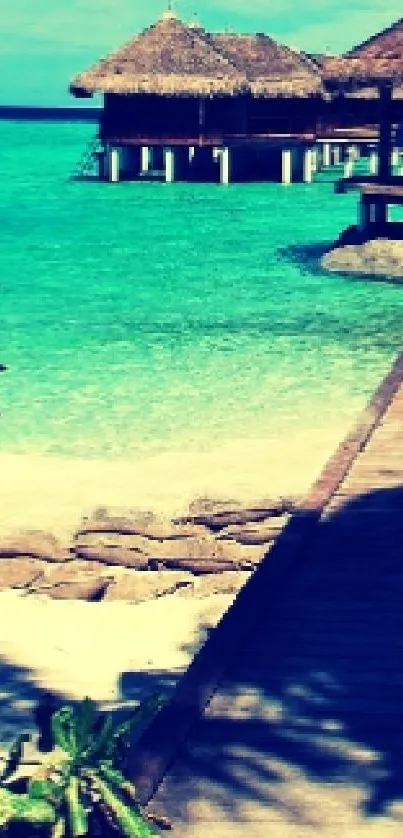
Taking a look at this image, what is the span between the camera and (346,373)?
16.6m

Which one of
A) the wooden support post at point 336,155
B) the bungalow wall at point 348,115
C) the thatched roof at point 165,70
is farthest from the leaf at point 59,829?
the wooden support post at point 336,155

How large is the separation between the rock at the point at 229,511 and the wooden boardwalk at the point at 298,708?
2.94 metres

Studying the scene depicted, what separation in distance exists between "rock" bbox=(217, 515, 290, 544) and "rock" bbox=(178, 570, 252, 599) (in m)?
0.51

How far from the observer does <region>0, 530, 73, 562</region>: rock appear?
981cm

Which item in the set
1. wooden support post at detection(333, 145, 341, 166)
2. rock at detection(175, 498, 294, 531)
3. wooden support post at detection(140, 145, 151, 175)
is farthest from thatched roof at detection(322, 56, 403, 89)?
wooden support post at detection(333, 145, 341, 166)

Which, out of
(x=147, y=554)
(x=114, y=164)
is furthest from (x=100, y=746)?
(x=114, y=164)

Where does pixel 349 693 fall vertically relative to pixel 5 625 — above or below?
above

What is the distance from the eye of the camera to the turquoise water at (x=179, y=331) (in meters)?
14.4

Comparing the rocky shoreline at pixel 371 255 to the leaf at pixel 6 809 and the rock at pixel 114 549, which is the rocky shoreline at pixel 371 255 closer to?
the rock at pixel 114 549

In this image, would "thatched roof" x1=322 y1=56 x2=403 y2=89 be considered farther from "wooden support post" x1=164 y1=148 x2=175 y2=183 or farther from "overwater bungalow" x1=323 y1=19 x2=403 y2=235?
"wooden support post" x1=164 y1=148 x2=175 y2=183

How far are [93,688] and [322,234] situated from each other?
2627 centimetres

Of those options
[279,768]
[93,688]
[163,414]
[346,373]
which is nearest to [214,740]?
[279,768]

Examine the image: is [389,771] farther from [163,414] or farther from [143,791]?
[163,414]

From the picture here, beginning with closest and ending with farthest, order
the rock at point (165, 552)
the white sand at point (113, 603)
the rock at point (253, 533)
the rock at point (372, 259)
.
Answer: the white sand at point (113, 603), the rock at point (165, 552), the rock at point (253, 533), the rock at point (372, 259)
